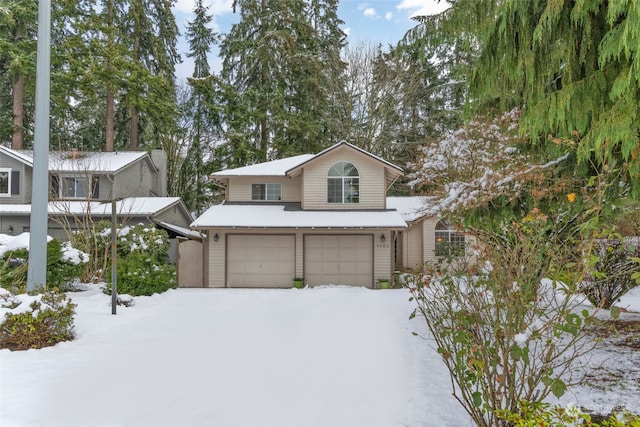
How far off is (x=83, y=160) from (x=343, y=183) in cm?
1233

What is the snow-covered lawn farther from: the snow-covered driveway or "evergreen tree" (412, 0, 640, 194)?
"evergreen tree" (412, 0, 640, 194)

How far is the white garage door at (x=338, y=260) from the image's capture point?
13.1 meters

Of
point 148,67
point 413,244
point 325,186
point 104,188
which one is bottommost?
point 413,244

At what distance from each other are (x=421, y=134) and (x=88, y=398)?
20.2 m

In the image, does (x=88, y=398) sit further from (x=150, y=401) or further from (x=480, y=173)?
(x=480, y=173)

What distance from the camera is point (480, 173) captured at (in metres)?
10.1

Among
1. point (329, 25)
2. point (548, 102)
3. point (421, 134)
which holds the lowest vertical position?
point (548, 102)

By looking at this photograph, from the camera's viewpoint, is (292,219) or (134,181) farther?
(134,181)

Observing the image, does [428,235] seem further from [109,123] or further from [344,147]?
[109,123]

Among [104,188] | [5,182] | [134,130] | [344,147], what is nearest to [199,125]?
[134,130]

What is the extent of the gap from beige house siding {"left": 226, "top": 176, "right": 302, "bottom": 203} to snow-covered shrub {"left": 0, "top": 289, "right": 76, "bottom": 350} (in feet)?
29.0

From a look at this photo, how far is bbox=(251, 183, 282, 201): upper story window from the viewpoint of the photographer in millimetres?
14656

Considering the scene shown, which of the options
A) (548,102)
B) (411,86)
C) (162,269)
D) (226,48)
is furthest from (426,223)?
(226,48)

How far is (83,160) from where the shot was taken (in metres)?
16.4
